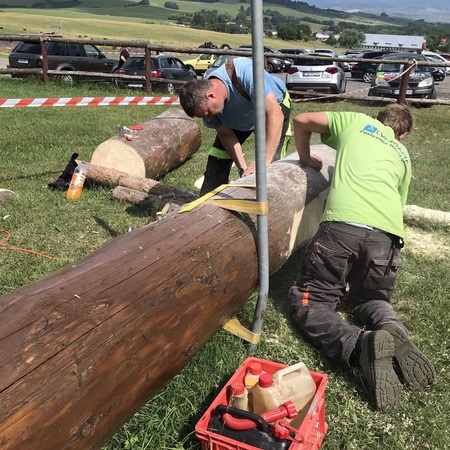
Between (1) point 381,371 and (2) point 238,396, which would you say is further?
(1) point 381,371

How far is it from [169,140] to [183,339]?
4.93m

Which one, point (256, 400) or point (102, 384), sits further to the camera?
point (256, 400)

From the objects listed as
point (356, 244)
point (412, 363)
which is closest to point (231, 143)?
point (356, 244)

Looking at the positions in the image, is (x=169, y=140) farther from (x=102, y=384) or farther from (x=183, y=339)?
(x=102, y=384)

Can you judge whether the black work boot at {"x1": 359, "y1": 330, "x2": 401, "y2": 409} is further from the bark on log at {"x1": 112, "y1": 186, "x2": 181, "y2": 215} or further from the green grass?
the bark on log at {"x1": 112, "y1": 186, "x2": 181, "y2": 215}

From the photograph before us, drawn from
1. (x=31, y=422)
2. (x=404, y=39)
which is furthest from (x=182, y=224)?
(x=404, y=39)

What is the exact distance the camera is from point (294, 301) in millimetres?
3463

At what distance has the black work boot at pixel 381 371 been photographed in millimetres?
2764

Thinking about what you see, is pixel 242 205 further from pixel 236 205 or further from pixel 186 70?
pixel 186 70

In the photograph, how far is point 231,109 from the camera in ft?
14.0

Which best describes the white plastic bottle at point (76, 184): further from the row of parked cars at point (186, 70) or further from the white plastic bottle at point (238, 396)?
the row of parked cars at point (186, 70)

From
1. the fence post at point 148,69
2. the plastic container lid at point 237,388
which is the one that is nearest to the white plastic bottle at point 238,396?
the plastic container lid at point 237,388

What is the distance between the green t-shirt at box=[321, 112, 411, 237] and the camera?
336cm

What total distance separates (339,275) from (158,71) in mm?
13725
